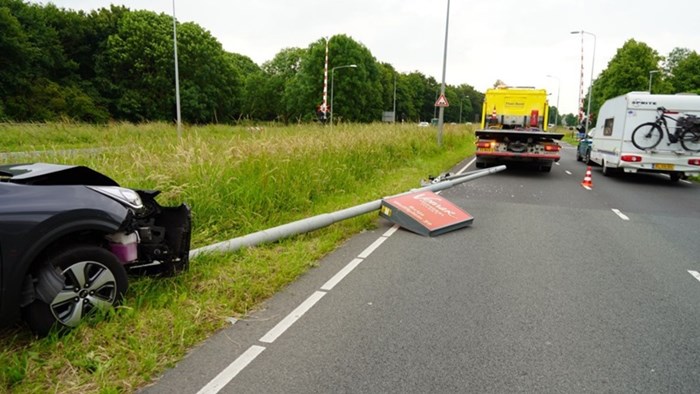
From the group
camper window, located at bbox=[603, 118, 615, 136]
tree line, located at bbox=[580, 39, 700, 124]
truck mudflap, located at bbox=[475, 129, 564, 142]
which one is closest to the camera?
truck mudflap, located at bbox=[475, 129, 564, 142]

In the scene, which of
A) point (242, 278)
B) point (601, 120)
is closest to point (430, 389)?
point (242, 278)

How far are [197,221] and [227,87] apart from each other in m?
54.5

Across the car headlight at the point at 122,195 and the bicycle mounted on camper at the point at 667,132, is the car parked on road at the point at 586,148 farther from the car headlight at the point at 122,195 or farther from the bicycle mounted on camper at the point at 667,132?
the car headlight at the point at 122,195

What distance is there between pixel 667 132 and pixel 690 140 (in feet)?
2.09

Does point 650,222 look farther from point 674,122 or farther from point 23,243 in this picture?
point 23,243

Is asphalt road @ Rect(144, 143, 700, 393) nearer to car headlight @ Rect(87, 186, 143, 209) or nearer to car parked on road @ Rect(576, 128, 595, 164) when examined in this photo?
car headlight @ Rect(87, 186, 143, 209)

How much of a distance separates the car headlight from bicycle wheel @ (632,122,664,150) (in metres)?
14.5

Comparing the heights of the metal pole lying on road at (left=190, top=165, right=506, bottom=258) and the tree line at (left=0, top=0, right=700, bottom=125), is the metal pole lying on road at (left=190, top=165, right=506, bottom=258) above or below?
below

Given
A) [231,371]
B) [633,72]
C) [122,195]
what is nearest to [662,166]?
[231,371]

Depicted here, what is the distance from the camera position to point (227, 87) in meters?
57.3

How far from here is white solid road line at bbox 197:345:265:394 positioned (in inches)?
115

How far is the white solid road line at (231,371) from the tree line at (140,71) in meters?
31.7

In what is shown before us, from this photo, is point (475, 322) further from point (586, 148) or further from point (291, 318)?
point (586, 148)

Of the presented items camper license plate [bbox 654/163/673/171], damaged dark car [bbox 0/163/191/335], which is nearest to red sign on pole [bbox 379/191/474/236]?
damaged dark car [bbox 0/163/191/335]
